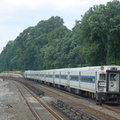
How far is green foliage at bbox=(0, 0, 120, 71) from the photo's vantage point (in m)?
37.2

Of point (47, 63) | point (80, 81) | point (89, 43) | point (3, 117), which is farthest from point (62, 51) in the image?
point (3, 117)

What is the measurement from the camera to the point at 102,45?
131 ft

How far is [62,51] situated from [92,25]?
22766 mm

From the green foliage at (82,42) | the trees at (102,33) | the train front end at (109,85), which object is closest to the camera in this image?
the train front end at (109,85)

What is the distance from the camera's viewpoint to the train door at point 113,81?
65.0 ft

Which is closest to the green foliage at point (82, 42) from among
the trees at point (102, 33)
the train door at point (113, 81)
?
the trees at point (102, 33)

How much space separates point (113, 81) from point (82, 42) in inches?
1166

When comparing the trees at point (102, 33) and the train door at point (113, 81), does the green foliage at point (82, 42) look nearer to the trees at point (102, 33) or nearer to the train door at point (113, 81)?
the trees at point (102, 33)

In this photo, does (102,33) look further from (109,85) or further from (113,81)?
(109,85)

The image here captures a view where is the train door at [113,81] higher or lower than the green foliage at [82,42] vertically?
lower

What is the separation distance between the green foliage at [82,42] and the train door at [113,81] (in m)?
16.2

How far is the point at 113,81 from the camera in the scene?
1994 centimetres

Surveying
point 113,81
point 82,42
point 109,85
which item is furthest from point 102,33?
point 109,85

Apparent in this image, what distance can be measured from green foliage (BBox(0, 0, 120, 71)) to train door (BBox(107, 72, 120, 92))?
1618cm
